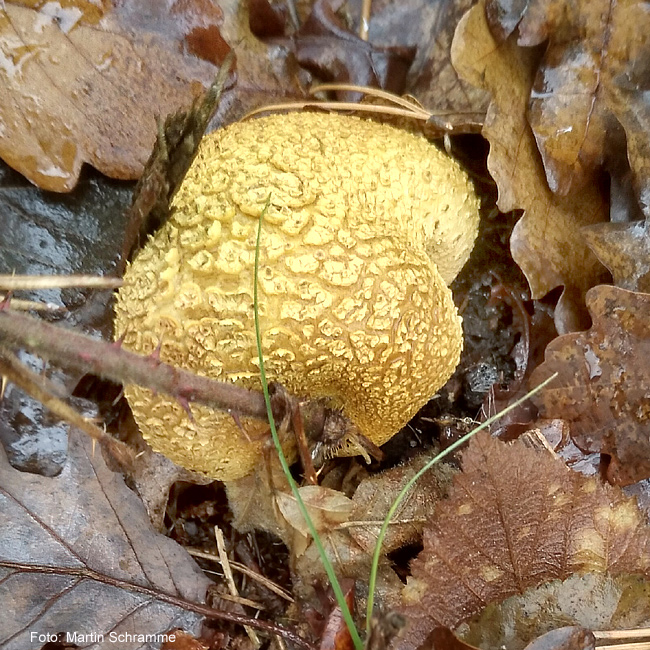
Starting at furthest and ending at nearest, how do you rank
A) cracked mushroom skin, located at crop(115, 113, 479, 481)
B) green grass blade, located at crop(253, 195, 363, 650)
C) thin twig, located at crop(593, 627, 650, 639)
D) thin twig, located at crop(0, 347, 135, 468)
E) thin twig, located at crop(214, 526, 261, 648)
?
thin twig, located at crop(214, 526, 261, 648) → thin twig, located at crop(593, 627, 650, 639) → cracked mushroom skin, located at crop(115, 113, 479, 481) → green grass blade, located at crop(253, 195, 363, 650) → thin twig, located at crop(0, 347, 135, 468)

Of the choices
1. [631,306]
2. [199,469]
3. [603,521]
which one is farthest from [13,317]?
[631,306]


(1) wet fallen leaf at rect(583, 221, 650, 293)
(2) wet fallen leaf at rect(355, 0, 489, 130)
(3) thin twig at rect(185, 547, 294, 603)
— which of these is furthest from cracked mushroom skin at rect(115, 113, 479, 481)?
(1) wet fallen leaf at rect(583, 221, 650, 293)

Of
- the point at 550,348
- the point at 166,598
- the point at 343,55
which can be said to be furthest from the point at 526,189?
the point at 166,598

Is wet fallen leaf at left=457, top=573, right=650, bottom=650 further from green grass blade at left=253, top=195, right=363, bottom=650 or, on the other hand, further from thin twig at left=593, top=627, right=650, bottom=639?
green grass blade at left=253, top=195, right=363, bottom=650

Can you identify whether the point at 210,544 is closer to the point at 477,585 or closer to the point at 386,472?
the point at 386,472

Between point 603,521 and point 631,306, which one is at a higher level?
point 631,306

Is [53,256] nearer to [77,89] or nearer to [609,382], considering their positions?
[77,89]

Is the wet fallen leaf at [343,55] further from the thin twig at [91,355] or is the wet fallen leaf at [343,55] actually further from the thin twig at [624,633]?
the thin twig at [624,633]
